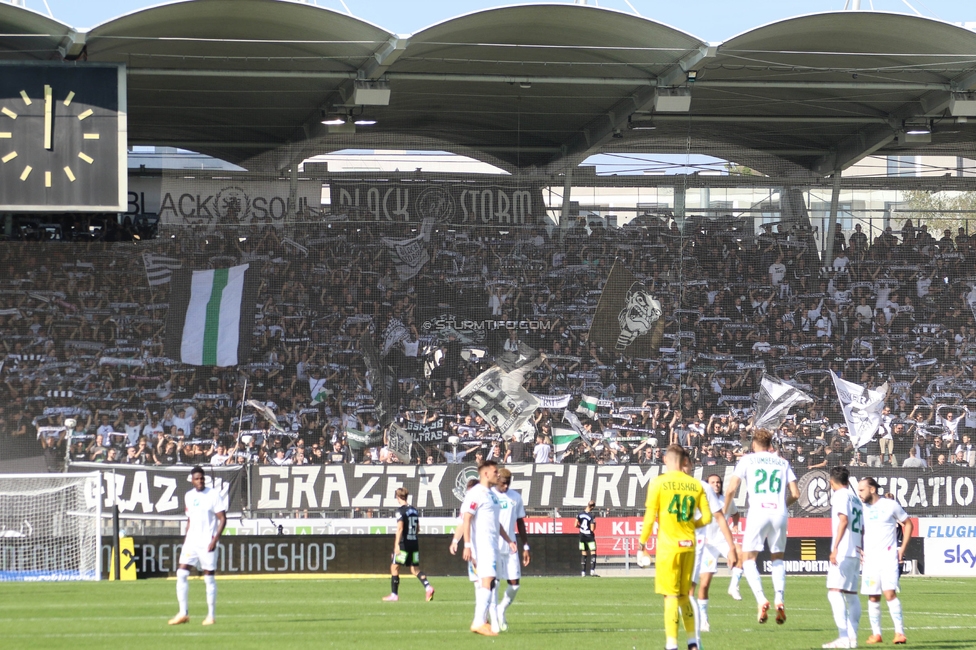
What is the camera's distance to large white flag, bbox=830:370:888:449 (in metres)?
28.2

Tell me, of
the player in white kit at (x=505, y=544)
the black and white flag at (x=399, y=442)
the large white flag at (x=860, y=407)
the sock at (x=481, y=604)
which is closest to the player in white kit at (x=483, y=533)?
the sock at (x=481, y=604)

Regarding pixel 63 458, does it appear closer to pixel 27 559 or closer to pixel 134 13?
pixel 27 559

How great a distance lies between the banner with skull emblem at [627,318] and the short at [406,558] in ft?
37.2

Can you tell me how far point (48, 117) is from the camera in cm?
2181

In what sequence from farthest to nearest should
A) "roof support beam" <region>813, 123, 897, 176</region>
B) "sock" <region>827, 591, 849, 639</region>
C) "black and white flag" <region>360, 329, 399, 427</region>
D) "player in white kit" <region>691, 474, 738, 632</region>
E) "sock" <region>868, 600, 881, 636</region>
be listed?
"roof support beam" <region>813, 123, 897, 176</region> < "black and white flag" <region>360, 329, 399, 427</region> < "sock" <region>868, 600, 881, 636</region> < "sock" <region>827, 591, 849, 639</region> < "player in white kit" <region>691, 474, 738, 632</region>

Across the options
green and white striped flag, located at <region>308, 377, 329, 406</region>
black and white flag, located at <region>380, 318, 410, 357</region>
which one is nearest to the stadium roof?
black and white flag, located at <region>380, 318, 410, 357</region>

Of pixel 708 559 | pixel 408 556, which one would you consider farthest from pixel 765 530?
pixel 408 556

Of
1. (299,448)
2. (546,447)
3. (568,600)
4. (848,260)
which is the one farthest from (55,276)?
(848,260)

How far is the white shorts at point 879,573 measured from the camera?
1203 cm

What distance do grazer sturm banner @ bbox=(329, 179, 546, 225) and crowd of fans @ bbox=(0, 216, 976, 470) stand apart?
0.38 m

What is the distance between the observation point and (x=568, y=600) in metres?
17.8

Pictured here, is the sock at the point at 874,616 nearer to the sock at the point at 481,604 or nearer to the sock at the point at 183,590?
the sock at the point at 481,604

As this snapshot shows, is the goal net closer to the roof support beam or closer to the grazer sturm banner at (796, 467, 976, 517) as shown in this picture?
the grazer sturm banner at (796, 467, 976, 517)

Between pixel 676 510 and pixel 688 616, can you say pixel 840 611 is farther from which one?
pixel 676 510
